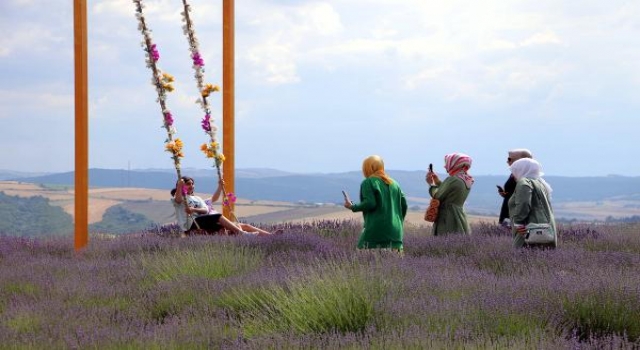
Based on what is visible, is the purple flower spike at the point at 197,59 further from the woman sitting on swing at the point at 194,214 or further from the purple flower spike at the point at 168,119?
the woman sitting on swing at the point at 194,214

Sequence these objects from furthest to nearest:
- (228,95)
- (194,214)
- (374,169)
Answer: (228,95) → (194,214) → (374,169)

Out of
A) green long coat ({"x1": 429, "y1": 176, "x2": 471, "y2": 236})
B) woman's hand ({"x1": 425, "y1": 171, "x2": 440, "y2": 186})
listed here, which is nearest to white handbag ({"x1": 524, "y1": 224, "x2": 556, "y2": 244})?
green long coat ({"x1": 429, "y1": 176, "x2": 471, "y2": 236})

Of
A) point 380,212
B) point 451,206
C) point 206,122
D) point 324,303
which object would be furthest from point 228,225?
point 324,303

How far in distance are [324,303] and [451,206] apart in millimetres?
4997

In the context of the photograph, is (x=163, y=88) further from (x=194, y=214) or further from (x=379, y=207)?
(x=379, y=207)

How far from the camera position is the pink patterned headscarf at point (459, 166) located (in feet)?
32.8

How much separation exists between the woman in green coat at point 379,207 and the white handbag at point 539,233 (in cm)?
140

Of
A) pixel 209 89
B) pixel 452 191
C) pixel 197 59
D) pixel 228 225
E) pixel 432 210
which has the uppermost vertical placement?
pixel 197 59

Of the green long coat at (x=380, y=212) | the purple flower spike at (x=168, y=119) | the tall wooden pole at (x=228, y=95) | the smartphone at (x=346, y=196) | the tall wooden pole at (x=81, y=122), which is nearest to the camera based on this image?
the smartphone at (x=346, y=196)

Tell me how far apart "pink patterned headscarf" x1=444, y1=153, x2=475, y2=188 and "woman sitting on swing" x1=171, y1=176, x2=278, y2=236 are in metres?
2.75

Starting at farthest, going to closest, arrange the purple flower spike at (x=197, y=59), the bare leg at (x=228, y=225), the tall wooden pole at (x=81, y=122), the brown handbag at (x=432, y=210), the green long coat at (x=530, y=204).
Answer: the purple flower spike at (x=197, y=59) → the bare leg at (x=228, y=225) → the tall wooden pole at (x=81, y=122) → the brown handbag at (x=432, y=210) → the green long coat at (x=530, y=204)

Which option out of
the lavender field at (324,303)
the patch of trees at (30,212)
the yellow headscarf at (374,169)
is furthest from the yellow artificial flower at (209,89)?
the patch of trees at (30,212)

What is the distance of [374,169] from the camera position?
8883mm

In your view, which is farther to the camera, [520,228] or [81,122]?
[81,122]
